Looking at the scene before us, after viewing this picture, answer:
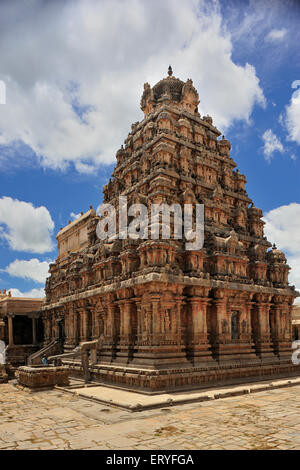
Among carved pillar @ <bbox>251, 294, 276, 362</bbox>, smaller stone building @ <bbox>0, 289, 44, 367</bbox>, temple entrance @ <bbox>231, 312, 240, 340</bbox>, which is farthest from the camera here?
smaller stone building @ <bbox>0, 289, 44, 367</bbox>

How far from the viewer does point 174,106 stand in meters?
28.7

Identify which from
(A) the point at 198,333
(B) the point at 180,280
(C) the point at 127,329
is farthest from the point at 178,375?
(B) the point at 180,280

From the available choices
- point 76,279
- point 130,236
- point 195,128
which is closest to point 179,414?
point 130,236

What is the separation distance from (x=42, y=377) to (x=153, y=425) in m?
9.30

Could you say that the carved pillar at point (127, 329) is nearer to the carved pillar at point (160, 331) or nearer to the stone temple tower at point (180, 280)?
the stone temple tower at point (180, 280)

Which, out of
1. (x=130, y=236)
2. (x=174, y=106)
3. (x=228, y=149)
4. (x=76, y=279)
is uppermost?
(x=174, y=106)

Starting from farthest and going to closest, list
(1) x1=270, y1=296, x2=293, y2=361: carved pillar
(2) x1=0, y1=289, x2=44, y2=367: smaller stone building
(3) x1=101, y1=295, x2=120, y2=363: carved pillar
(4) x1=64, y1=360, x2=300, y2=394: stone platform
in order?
(2) x1=0, y1=289, x2=44, y2=367: smaller stone building → (1) x1=270, y1=296, x2=293, y2=361: carved pillar → (3) x1=101, y1=295, x2=120, y2=363: carved pillar → (4) x1=64, y1=360, x2=300, y2=394: stone platform

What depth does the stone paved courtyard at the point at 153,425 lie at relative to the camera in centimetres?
975

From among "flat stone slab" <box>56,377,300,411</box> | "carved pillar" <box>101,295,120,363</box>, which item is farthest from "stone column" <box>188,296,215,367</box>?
"carved pillar" <box>101,295,120,363</box>

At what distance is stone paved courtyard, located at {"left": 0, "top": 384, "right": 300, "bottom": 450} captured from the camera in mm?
9750

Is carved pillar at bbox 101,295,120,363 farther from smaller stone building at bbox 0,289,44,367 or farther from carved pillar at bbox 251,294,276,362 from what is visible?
Result: smaller stone building at bbox 0,289,44,367

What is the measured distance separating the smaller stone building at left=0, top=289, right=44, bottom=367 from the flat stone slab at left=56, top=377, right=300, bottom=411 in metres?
17.8
